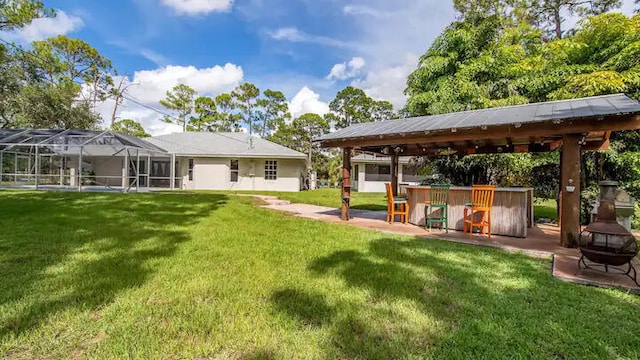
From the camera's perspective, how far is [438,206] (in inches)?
301

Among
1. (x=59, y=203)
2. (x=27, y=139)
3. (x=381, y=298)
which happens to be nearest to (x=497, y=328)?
(x=381, y=298)

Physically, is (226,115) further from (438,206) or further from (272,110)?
(438,206)

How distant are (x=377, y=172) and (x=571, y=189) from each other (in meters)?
19.5

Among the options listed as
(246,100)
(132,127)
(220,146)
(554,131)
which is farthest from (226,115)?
(554,131)

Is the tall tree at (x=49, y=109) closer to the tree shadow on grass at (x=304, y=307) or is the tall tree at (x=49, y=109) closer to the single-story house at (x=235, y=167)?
the single-story house at (x=235, y=167)

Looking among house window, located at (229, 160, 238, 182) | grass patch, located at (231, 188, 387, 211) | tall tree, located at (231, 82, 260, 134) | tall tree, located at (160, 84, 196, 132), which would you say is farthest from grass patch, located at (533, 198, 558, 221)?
tall tree, located at (160, 84, 196, 132)

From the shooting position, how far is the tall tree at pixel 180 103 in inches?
1422

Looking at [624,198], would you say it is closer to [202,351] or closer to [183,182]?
[202,351]

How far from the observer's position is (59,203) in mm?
10203

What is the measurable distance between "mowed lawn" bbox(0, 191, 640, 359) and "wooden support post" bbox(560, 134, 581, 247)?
1.53 meters

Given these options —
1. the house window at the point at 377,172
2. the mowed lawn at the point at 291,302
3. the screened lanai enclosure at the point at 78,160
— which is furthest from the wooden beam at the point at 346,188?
the house window at the point at 377,172

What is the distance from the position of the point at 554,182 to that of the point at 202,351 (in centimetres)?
1264

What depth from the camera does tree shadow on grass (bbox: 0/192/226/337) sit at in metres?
3.22

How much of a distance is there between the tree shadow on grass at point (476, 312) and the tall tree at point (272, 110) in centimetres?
3499
